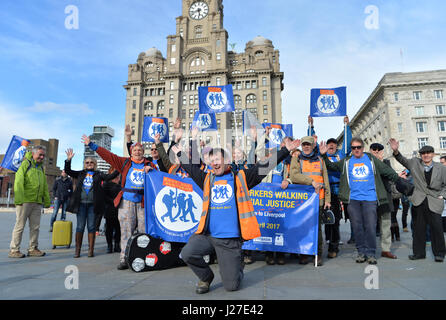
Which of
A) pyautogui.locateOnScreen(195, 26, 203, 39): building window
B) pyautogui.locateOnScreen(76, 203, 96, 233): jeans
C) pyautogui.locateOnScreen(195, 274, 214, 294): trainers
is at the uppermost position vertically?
pyautogui.locateOnScreen(195, 26, 203, 39): building window

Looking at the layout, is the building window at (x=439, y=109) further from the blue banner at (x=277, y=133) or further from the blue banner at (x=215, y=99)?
the blue banner at (x=215, y=99)

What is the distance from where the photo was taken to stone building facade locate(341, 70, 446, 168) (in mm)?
48312

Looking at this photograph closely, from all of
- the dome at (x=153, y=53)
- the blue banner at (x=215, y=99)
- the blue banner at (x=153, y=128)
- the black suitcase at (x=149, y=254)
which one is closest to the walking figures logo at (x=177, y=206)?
the black suitcase at (x=149, y=254)

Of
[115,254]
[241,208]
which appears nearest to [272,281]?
[241,208]

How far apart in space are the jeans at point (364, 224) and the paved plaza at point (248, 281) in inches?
12.6

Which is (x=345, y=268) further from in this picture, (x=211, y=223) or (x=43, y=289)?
(x=43, y=289)

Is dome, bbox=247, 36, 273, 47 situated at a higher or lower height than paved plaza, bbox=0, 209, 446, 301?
higher

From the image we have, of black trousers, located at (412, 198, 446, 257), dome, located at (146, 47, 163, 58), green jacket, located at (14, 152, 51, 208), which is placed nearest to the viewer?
black trousers, located at (412, 198, 446, 257)

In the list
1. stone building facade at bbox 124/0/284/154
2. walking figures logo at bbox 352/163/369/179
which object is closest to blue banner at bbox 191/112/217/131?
walking figures logo at bbox 352/163/369/179

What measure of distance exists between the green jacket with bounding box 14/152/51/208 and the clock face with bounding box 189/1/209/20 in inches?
2932

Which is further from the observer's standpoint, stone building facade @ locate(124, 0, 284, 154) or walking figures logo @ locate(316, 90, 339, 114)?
stone building facade @ locate(124, 0, 284, 154)

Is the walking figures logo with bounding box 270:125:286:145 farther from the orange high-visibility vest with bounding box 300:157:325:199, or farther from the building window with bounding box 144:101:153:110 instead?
the building window with bounding box 144:101:153:110

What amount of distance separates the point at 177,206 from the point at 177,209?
5cm

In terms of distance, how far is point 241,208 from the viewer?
3.50 meters
